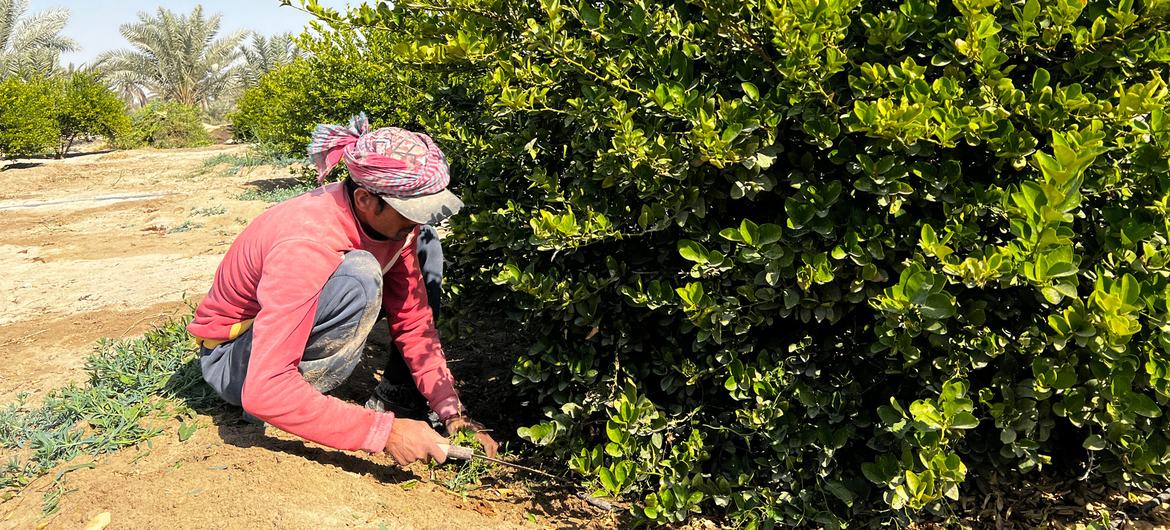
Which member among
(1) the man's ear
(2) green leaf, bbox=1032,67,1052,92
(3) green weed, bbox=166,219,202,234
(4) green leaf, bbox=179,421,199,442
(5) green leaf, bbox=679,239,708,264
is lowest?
(3) green weed, bbox=166,219,202,234

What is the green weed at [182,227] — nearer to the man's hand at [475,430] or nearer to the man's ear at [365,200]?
the man's hand at [475,430]

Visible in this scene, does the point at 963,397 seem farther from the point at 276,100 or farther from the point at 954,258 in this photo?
the point at 276,100

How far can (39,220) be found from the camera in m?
10.5

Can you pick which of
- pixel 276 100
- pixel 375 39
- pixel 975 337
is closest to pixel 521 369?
pixel 975 337

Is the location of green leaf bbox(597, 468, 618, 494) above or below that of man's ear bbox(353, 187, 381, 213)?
below

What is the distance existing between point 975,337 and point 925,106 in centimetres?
65

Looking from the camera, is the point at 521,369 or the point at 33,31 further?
the point at 33,31

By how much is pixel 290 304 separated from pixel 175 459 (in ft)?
2.59

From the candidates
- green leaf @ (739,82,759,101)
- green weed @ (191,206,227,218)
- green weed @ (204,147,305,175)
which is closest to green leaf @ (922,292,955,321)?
green leaf @ (739,82,759,101)

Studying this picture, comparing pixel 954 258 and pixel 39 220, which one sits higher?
pixel 954 258

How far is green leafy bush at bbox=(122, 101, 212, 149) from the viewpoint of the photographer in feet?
82.1

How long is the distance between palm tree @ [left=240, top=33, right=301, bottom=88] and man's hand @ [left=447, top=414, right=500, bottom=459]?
1180 inches

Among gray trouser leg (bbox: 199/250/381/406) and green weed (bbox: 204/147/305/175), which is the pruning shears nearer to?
gray trouser leg (bbox: 199/250/381/406)

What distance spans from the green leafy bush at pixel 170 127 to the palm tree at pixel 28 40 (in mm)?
3703
